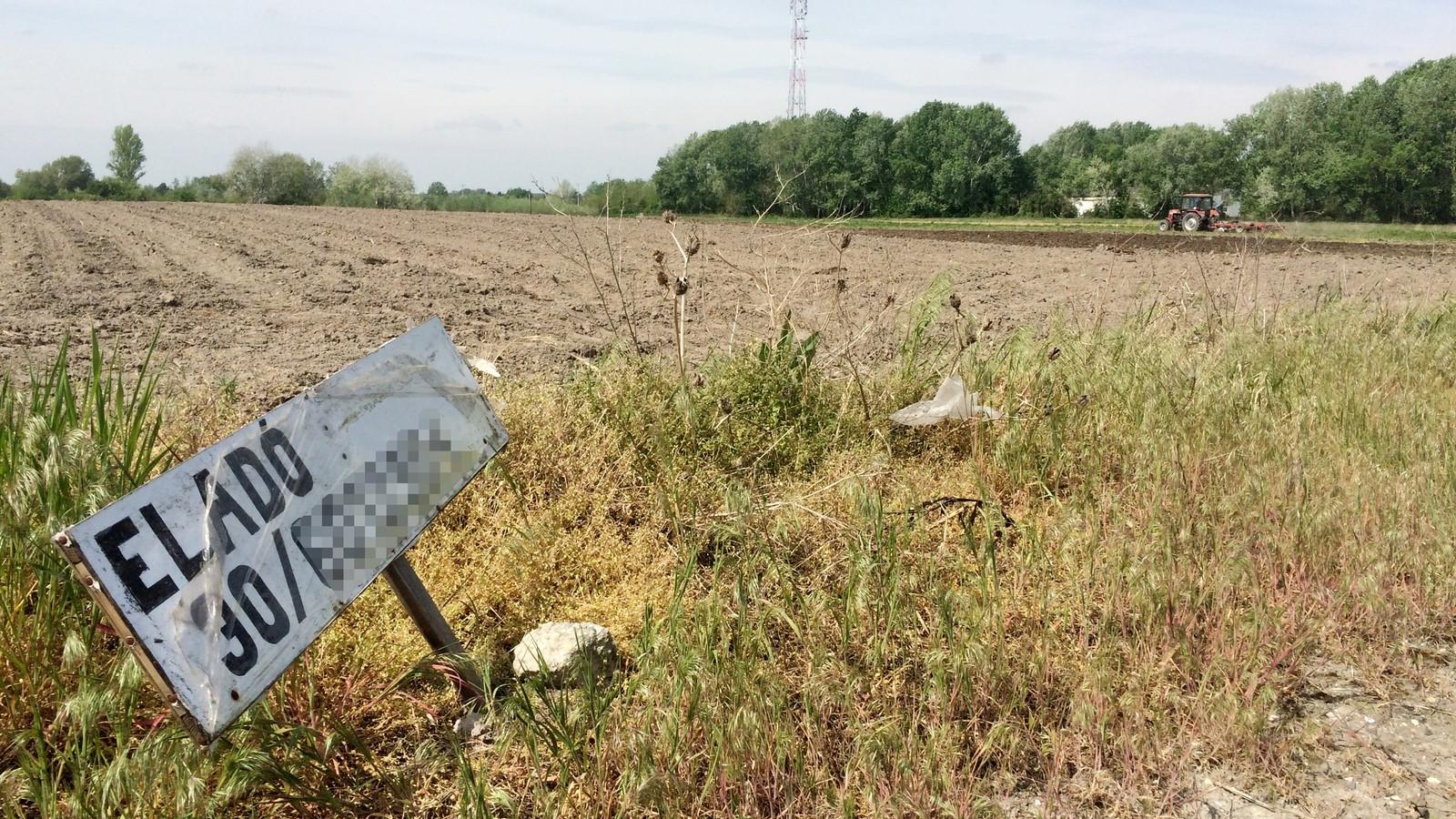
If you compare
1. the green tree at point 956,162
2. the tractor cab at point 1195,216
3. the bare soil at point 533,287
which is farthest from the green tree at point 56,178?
the tractor cab at point 1195,216

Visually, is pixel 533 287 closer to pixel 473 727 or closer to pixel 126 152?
pixel 473 727

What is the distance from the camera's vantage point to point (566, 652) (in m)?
2.68

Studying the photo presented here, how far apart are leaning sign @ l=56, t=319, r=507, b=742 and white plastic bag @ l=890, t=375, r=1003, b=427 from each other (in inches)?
98.8

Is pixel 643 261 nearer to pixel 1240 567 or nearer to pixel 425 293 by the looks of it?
pixel 425 293

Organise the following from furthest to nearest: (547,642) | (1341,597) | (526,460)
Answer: (526,460)
(1341,597)
(547,642)

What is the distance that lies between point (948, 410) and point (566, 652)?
253 cm

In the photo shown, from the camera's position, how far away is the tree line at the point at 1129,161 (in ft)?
126

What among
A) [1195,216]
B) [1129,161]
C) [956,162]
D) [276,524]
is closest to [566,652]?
[276,524]

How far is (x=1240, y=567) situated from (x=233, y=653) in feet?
9.33

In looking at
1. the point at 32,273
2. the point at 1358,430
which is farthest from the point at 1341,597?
the point at 32,273

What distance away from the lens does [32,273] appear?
12680mm

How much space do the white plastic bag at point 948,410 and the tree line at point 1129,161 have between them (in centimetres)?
1644

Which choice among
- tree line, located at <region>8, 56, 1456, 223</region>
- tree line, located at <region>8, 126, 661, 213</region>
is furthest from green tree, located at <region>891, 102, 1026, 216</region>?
tree line, located at <region>8, 126, 661, 213</region>

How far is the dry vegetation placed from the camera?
7.50ft
